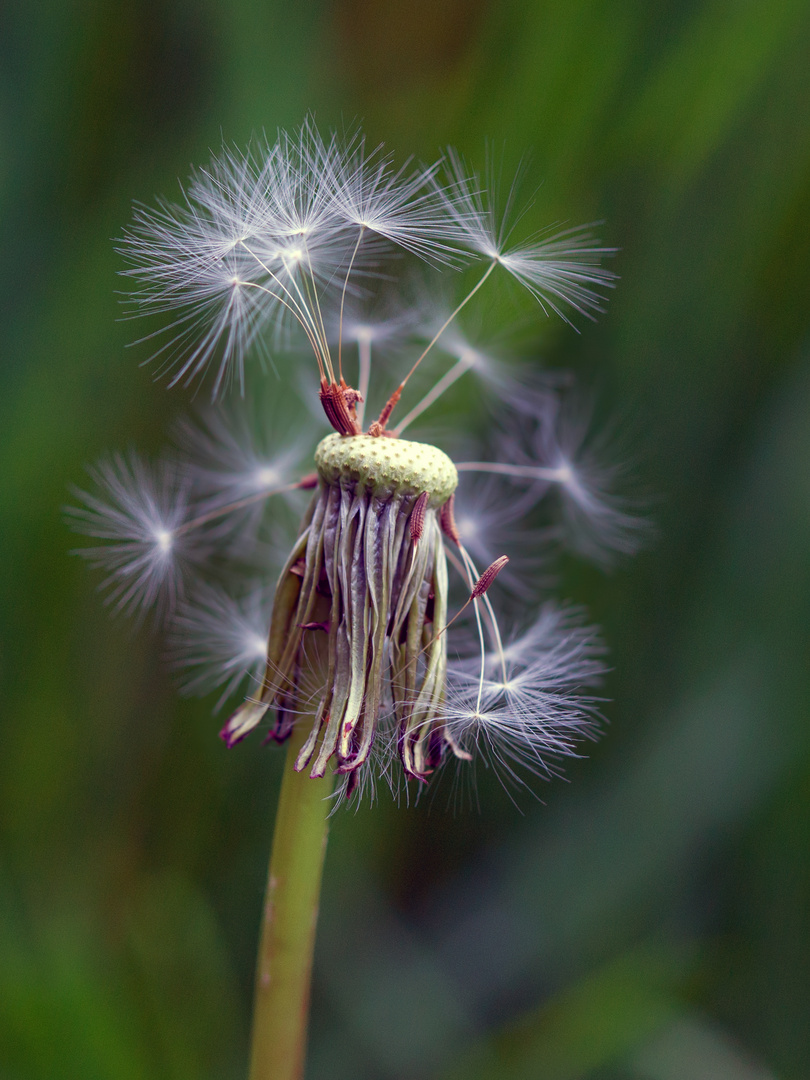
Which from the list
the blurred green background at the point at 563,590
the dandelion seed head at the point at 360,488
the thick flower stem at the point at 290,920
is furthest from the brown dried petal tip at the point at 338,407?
the blurred green background at the point at 563,590

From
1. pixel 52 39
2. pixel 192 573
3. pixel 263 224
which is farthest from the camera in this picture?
pixel 192 573

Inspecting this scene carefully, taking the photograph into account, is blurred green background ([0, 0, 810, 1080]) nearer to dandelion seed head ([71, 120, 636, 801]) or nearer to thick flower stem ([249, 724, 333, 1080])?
dandelion seed head ([71, 120, 636, 801])

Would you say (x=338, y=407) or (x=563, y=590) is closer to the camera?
(x=338, y=407)

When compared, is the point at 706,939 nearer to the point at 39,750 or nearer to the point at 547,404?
the point at 547,404

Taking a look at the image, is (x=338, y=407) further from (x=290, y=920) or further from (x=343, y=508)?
(x=290, y=920)

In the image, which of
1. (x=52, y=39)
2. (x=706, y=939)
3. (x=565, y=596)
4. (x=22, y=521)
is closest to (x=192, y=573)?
(x=22, y=521)

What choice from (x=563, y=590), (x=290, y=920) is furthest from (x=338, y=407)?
(x=563, y=590)

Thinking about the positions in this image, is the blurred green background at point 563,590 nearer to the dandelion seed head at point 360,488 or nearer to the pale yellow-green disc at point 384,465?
the dandelion seed head at point 360,488
